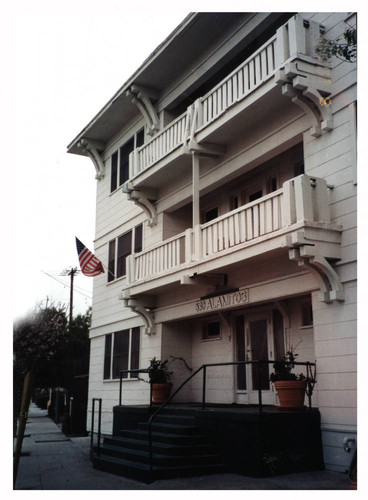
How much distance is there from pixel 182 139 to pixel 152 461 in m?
7.16

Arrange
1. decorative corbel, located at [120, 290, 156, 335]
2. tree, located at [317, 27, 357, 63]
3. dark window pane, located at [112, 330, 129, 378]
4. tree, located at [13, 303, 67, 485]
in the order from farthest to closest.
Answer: dark window pane, located at [112, 330, 129, 378]
decorative corbel, located at [120, 290, 156, 335]
tree, located at [13, 303, 67, 485]
tree, located at [317, 27, 357, 63]

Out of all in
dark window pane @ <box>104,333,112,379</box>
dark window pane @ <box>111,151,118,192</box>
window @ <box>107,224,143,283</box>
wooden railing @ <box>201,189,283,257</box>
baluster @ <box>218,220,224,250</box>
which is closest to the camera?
wooden railing @ <box>201,189,283,257</box>

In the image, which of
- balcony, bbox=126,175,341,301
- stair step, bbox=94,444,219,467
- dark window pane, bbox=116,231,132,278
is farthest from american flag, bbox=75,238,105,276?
stair step, bbox=94,444,219,467

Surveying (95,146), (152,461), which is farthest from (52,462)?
(95,146)

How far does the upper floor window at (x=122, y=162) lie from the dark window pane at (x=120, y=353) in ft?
16.3

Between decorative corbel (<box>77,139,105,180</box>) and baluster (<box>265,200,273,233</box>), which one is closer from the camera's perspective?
baluster (<box>265,200,273,233</box>)

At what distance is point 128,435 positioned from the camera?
1098 centimetres

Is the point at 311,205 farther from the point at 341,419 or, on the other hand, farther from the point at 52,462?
the point at 52,462

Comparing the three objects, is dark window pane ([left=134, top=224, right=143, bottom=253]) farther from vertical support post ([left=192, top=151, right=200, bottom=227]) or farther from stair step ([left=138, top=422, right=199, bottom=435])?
stair step ([left=138, top=422, right=199, bottom=435])

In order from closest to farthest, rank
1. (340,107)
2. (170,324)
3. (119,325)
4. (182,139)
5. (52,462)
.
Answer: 1. (340,107)
2. (52,462)
3. (182,139)
4. (170,324)
5. (119,325)

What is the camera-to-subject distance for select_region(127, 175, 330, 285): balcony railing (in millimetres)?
9141

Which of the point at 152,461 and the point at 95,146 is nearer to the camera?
the point at 152,461

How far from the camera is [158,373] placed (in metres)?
13.5

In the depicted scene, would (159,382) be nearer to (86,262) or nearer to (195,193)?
Result: (86,262)
